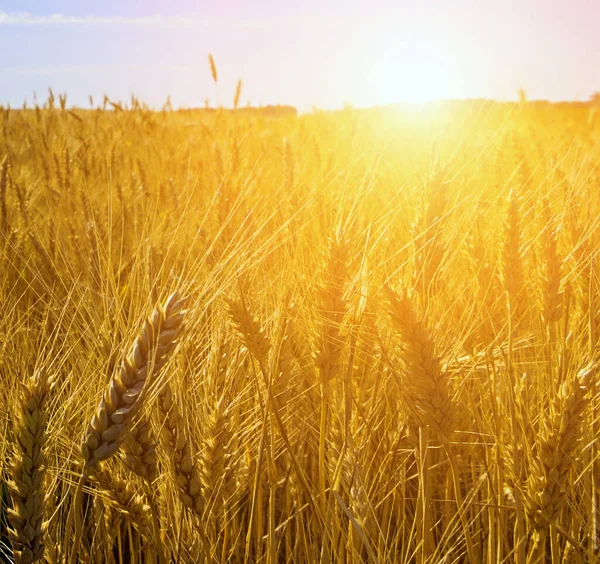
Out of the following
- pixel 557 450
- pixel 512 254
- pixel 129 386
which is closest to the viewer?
pixel 129 386

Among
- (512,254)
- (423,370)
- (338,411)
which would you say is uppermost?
(512,254)

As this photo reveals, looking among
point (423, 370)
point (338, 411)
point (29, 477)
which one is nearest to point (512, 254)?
point (423, 370)

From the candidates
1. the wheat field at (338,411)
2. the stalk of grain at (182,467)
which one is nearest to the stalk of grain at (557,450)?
the wheat field at (338,411)

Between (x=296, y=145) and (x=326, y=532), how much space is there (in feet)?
11.8

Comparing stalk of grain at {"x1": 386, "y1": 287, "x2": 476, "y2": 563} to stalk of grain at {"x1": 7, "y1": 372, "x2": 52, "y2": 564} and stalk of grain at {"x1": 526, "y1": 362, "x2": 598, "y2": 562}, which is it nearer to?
stalk of grain at {"x1": 526, "y1": 362, "x2": 598, "y2": 562}

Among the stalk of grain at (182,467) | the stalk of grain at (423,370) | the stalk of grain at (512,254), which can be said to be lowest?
the stalk of grain at (182,467)

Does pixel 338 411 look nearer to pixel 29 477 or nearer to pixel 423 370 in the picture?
pixel 423 370

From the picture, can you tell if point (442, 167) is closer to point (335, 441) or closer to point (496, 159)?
point (335, 441)

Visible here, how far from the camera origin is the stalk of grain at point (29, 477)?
0.90m

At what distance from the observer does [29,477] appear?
0.90 m

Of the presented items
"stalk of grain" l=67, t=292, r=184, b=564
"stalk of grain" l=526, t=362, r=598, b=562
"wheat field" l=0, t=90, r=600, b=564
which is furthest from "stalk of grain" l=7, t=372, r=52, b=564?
"stalk of grain" l=526, t=362, r=598, b=562

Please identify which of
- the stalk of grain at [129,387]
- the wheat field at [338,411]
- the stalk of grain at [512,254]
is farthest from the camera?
the stalk of grain at [512,254]

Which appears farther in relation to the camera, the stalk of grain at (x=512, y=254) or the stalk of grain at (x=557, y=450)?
the stalk of grain at (x=512, y=254)

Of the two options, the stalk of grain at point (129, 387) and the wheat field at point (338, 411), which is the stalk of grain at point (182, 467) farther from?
the stalk of grain at point (129, 387)
